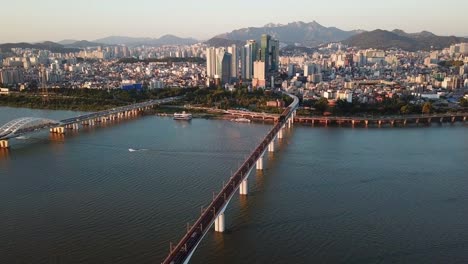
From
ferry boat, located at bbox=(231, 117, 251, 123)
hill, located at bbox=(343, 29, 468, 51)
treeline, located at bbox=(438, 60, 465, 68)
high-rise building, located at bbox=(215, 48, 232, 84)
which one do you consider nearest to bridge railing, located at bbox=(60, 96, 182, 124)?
ferry boat, located at bbox=(231, 117, 251, 123)

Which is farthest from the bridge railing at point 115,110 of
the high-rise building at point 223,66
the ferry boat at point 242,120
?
the high-rise building at point 223,66

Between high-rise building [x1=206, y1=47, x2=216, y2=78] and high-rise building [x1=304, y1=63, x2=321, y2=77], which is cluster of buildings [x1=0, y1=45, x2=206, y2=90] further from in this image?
high-rise building [x1=304, y1=63, x2=321, y2=77]

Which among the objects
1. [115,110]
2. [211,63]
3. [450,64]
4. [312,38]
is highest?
[312,38]

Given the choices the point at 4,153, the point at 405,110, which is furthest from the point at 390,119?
the point at 4,153

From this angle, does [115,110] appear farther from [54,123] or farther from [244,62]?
[244,62]

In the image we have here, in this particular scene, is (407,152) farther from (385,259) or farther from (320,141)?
(385,259)

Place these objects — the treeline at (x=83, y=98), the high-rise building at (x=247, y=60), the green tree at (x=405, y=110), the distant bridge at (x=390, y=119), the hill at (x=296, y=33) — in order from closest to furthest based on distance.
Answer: the distant bridge at (x=390, y=119), the green tree at (x=405, y=110), the treeline at (x=83, y=98), the high-rise building at (x=247, y=60), the hill at (x=296, y=33)

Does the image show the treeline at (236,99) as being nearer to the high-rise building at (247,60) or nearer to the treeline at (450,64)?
the high-rise building at (247,60)
